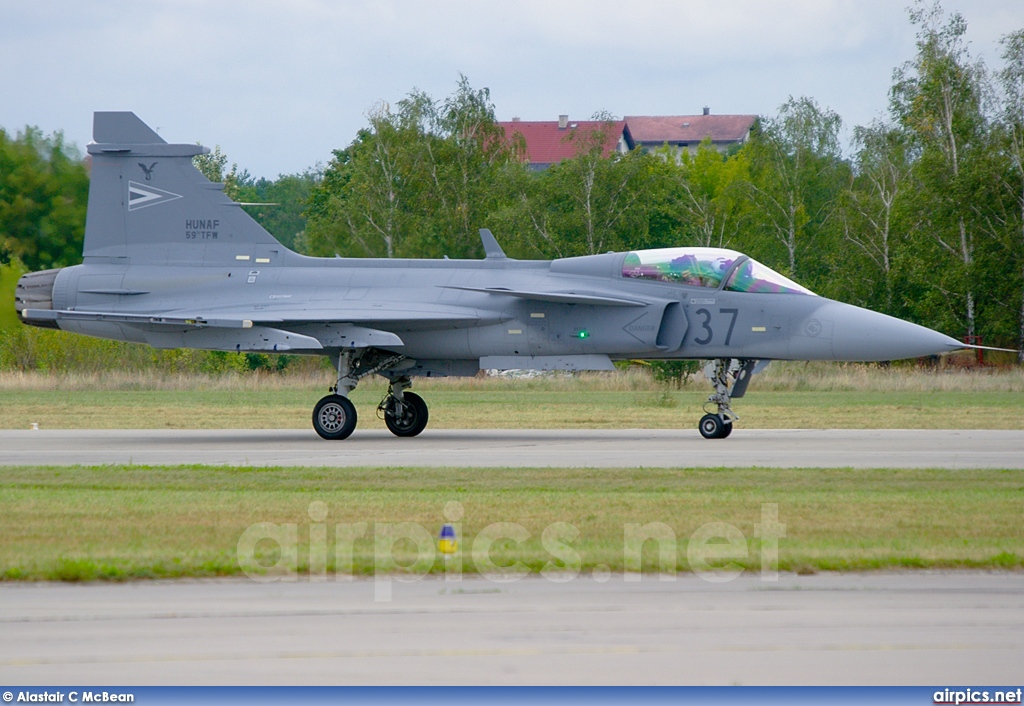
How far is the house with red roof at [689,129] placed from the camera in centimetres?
12219

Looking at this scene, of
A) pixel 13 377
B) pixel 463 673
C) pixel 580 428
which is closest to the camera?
pixel 463 673

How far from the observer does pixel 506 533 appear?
8797 mm

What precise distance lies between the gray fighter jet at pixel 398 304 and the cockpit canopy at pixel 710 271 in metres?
0.02

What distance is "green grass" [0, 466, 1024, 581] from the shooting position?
782cm

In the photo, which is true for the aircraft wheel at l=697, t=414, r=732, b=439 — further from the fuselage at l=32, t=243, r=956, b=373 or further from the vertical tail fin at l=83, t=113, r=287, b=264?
the vertical tail fin at l=83, t=113, r=287, b=264

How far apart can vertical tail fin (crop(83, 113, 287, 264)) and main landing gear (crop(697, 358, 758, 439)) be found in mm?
7064

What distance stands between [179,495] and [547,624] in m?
6.07

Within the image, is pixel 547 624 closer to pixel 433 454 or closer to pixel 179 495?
pixel 179 495

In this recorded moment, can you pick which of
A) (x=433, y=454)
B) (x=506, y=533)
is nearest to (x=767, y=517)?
(x=506, y=533)

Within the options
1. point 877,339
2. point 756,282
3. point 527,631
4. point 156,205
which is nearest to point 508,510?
point 527,631

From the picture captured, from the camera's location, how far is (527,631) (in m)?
5.97

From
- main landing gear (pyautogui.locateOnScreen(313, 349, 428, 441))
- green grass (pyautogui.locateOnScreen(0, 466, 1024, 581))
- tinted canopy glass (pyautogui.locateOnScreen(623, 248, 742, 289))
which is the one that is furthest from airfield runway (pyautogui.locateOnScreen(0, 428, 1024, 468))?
tinted canopy glass (pyautogui.locateOnScreen(623, 248, 742, 289))

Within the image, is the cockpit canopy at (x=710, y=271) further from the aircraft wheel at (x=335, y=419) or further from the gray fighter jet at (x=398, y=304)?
the aircraft wheel at (x=335, y=419)

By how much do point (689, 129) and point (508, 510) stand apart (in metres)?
118
